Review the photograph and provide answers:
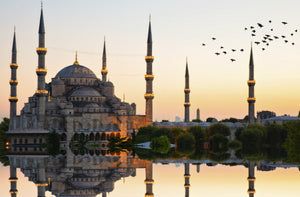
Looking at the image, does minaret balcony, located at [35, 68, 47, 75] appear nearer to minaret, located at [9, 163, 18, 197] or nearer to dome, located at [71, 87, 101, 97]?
dome, located at [71, 87, 101, 97]

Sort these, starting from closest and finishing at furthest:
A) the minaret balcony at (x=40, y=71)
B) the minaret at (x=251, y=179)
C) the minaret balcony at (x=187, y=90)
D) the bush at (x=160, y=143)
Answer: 1. the minaret at (x=251, y=179)
2. the bush at (x=160, y=143)
3. the minaret balcony at (x=40, y=71)
4. the minaret balcony at (x=187, y=90)

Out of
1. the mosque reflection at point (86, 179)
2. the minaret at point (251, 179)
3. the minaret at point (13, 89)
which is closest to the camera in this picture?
the minaret at point (251, 179)

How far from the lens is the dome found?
10962 cm

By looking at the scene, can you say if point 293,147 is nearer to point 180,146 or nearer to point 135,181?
point 180,146

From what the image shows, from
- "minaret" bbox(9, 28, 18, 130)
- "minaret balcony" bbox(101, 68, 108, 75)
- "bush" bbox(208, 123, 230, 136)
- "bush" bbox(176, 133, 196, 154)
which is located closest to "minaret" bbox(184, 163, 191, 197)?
"bush" bbox(176, 133, 196, 154)

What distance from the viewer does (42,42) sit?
9575 centimetres

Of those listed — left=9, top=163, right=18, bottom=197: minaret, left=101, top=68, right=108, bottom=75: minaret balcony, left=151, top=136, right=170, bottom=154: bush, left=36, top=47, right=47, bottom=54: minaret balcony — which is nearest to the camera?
left=9, top=163, right=18, bottom=197: minaret

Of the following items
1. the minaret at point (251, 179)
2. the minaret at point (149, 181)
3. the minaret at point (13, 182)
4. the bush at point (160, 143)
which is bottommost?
the minaret at point (13, 182)

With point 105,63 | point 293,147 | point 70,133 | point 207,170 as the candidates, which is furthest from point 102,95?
point 207,170

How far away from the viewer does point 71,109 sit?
103m

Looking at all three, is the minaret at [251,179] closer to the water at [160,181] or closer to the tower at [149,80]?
the water at [160,181]

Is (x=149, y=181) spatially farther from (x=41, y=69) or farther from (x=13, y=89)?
(x=13, y=89)

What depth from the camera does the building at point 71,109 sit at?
9775 cm

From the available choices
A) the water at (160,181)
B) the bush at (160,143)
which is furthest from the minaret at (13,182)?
the bush at (160,143)
